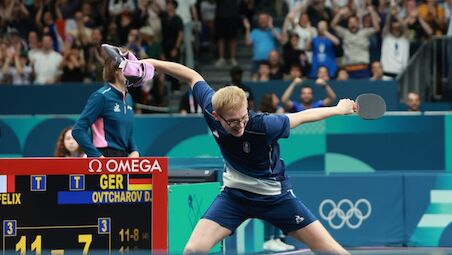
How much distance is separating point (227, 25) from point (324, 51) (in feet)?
8.97

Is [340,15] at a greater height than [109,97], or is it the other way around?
[340,15]

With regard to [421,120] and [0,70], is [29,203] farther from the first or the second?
[0,70]

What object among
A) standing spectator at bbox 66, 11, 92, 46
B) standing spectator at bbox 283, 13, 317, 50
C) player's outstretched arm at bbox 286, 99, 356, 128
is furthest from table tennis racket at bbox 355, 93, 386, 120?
standing spectator at bbox 66, 11, 92, 46

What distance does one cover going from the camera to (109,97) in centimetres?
1062

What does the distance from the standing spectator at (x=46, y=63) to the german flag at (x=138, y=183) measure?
36.6 ft

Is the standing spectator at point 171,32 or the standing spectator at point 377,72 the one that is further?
the standing spectator at point 171,32

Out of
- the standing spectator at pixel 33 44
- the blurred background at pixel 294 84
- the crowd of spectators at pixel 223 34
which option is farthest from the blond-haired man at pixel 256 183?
the standing spectator at pixel 33 44

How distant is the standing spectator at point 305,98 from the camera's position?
1731cm

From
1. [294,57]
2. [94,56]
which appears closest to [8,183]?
[294,57]

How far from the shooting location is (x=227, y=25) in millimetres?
21562

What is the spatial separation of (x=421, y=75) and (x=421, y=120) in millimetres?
2910

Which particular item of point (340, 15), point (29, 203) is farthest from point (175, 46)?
point (29, 203)

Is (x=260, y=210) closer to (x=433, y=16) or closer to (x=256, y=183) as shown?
(x=256, y=183)

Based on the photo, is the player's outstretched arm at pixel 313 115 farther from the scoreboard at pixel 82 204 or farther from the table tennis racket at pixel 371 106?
the scoreboard at pixel 82 204
